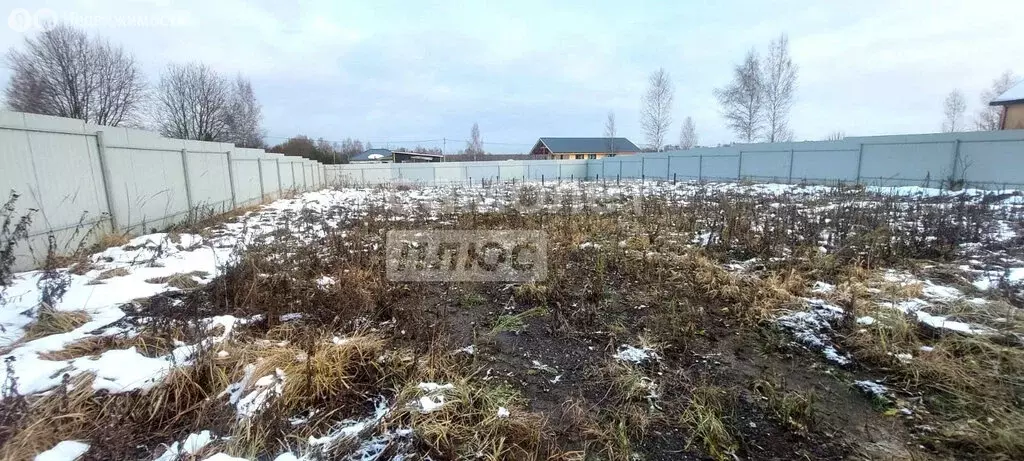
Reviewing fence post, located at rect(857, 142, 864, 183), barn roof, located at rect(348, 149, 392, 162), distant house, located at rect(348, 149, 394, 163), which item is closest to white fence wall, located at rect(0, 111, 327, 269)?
fence post, located at rect(857, 142, 864, 183)

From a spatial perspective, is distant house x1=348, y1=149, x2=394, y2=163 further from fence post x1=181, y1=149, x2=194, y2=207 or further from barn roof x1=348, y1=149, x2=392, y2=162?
fence post x1=181, y1=149, x2=194, y2=207

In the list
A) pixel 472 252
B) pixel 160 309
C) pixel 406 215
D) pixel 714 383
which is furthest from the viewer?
pixel 406 215

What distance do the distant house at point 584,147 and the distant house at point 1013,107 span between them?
25.7 metres

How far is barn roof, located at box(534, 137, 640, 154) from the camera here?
141ft

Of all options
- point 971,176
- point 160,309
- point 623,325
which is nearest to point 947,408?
point 623,325

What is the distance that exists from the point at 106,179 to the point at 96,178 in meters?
0.19

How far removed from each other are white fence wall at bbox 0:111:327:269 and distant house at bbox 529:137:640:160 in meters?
36.2

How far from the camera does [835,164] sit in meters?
14.7

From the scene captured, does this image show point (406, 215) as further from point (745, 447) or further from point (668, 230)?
point (745, 447)

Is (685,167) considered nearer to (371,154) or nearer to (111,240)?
(111,240)

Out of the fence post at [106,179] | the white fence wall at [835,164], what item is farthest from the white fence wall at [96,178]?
the white fence wall at [835,164]

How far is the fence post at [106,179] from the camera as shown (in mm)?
5523

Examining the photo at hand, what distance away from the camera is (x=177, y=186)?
7602mm

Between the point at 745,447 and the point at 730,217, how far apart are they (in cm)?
530
